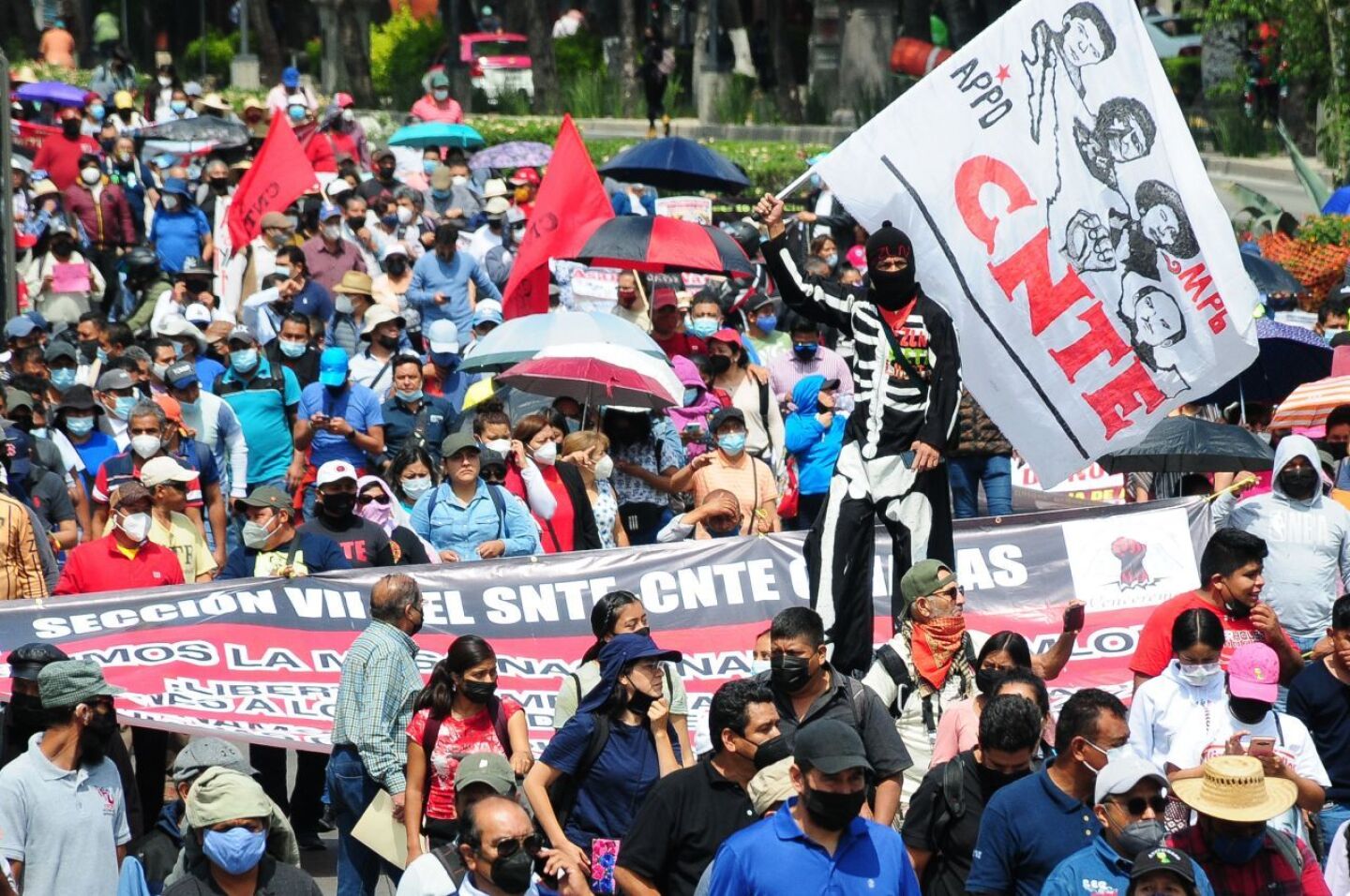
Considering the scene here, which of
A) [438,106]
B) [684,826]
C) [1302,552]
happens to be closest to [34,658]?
[684,826]

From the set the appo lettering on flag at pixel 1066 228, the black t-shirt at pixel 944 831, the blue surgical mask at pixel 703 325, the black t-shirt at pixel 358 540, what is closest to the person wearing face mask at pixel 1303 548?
the appo lettering on flag at pixel 1066 228

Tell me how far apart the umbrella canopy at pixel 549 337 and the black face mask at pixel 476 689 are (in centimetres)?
590

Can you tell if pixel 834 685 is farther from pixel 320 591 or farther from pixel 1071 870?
pixel 320 591

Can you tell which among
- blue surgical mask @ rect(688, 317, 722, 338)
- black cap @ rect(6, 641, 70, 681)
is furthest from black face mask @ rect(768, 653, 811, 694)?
blue surgical mask @ rect(688, 317, 722, 338)

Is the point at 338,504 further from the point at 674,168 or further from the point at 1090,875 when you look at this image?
the point at 674,168

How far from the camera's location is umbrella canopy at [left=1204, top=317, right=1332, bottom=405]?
1505 centimetres

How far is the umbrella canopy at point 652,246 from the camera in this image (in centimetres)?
1764

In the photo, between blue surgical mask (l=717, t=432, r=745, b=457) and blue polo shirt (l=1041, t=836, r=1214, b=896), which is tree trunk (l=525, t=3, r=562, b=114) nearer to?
blue surgical mask (l=717, t=432, r=745, b=457)

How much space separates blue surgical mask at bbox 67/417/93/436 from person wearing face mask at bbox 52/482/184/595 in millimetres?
2788

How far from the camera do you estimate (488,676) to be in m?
9.43

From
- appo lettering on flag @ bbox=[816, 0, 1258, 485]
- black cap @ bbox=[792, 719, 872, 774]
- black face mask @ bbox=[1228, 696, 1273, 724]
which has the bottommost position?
black face mask @ bbox=[1228, 696, 1273, 724]

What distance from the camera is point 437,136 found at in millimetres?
29234

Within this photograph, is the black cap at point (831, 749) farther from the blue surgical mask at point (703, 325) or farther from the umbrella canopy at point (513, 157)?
the umbrella canopy at point (513, 157)

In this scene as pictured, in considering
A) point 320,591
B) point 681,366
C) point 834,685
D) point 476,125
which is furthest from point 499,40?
point 834,685
